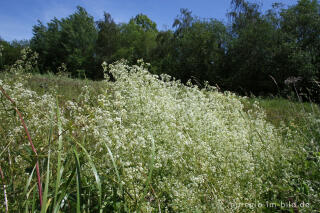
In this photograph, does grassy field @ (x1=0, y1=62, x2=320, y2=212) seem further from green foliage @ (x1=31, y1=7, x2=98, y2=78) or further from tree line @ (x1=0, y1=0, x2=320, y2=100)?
green foliage @ (x1=31, y1=7, x2=98, y2=78)

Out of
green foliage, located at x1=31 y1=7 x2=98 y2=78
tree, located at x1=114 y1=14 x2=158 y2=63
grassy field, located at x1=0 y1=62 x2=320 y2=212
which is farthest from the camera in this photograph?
green foliage, located at x1=31 y1=7 x2=98 y2=78

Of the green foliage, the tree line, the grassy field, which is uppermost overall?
the green foliage

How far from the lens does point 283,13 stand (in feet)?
57.8

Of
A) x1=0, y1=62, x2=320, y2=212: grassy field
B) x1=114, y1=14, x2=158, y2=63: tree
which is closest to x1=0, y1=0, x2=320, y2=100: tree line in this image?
x1=114, y1=14, x2=158, y2=63: tree

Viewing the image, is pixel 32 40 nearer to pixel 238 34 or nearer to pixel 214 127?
pixel 238 34

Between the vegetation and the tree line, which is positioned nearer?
the vegetation

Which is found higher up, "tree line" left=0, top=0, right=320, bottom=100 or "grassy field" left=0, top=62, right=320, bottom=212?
"tree line" left=0, top=0, right=320, bottom=100

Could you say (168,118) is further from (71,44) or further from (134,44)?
(71,44)

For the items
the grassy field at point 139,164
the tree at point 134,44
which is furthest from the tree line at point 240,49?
the grassy field at point 139,164

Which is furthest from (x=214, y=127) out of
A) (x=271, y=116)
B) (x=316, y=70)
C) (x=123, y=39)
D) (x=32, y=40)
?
(x=32, y=40)

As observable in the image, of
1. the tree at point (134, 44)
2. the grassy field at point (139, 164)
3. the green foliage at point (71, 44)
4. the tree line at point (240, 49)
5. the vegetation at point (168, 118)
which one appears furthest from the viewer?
the green foliage at point (71, 44)

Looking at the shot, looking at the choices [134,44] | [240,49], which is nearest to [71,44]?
[134,44]

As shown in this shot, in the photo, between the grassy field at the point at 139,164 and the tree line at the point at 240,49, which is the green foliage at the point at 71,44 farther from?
the grassy field at the point at 139,164

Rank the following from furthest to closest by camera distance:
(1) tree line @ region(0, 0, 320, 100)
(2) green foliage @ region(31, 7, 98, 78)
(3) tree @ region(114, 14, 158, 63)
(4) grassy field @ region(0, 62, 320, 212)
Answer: (2) green foliage @ region(31, 7, 98, 78), (3) tree @ region(114, 14, 158, 63), (1) tree line @ region(0, 0, 320, 100), (4) grassy field @ region(0, 62, 320, 212)
